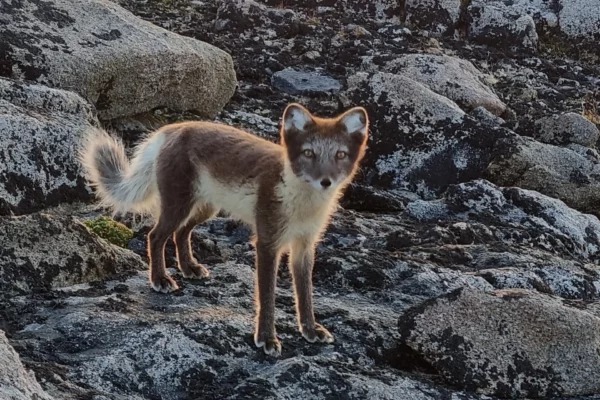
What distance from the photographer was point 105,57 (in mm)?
12273

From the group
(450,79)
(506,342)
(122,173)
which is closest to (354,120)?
(506,342)

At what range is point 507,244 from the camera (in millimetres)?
9594

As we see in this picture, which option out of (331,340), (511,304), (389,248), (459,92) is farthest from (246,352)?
(459,92)

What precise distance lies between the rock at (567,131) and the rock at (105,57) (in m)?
5.22

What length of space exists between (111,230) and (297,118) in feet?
10.3

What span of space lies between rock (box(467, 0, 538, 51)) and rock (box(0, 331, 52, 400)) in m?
16.4

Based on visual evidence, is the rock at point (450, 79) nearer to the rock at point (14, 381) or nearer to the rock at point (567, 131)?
the rock at point (567, 131)

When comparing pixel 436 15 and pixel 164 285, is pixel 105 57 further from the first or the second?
pixel 436 15

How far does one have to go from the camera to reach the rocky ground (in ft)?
21.0

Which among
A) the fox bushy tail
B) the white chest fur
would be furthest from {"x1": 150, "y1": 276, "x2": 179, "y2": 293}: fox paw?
the white chest fur

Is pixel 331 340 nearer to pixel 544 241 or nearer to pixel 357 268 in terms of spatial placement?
pixel 357 268

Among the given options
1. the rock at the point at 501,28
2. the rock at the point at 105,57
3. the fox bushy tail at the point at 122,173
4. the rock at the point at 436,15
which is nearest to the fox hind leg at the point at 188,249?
the fox bushy tail at the point at 122,173

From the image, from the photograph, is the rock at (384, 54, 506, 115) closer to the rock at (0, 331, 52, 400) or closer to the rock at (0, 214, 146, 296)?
the rock at (0, 214, 146, 296)

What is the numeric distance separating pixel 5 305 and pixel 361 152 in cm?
294
